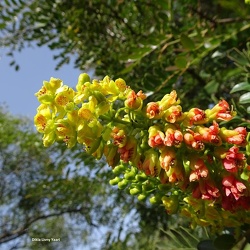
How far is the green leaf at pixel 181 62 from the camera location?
4.75ft

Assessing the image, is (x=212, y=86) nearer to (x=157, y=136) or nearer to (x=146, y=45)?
(x=146, y=45)

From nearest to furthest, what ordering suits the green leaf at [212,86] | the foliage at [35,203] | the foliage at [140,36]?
1. the foliage at [140,36]
2. the green leaf at [212,86]
3. the foliage at [35,203]

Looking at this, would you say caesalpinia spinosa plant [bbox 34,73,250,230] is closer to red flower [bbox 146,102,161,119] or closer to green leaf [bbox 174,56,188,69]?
red flower [bbox 146,102,161,119]

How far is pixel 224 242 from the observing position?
2.90ft

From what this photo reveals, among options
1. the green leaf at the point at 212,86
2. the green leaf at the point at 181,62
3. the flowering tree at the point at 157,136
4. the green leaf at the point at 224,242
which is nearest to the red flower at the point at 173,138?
the flowering tree at the point at 157,136

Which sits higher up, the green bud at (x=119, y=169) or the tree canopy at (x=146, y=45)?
the tree canopy at (x=146, y=45)

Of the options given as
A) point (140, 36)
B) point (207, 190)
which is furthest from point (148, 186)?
point (140, 36)

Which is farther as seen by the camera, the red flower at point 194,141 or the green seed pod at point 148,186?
the green seed pod at point 148,186

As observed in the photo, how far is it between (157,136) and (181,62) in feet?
2.74

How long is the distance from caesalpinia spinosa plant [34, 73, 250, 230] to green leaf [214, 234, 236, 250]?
0.51ft

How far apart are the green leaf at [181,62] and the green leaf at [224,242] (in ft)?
2.33

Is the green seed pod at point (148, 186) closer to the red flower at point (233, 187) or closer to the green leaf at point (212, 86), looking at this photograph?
the red flower at point (233, 187)

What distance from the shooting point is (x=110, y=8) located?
87.3 inches

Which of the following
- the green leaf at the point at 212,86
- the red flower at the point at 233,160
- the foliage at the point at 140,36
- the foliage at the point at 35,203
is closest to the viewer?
the red flower at the point at 233,160
